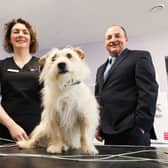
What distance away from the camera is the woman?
1.62m

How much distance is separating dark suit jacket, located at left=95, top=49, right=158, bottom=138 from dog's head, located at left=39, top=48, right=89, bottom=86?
18.2 inches

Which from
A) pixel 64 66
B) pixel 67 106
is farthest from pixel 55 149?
pixel 64 66

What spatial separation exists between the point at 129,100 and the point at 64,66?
0.62m

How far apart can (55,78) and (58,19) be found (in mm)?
2553

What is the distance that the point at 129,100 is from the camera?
158 cm

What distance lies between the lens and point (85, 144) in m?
1.09

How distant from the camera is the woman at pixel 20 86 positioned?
1.62 meters

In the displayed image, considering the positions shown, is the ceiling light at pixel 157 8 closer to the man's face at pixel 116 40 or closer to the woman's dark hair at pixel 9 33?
the man's face at pixel 116 40

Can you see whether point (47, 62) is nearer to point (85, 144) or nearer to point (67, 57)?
point (67, 57)

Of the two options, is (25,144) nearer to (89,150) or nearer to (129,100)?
(89,150)

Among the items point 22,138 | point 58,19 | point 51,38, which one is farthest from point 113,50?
point 51,38

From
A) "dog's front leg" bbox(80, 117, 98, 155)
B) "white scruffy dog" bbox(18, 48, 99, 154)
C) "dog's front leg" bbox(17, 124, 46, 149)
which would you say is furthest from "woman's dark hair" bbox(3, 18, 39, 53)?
"dog's front leg" bbox(80, 117, 98, 155)

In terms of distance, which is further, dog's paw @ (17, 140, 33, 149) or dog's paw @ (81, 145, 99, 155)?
dog's paw @ (17, 140, 33, 149)

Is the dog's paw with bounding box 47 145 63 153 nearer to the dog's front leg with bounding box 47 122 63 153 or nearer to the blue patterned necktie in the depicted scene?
the dog's front leg with bounding box 47 122 63 153
